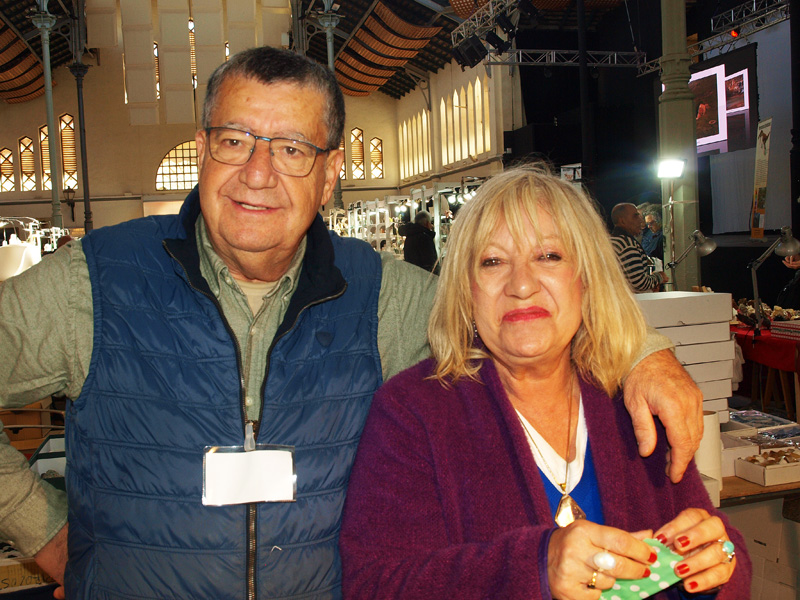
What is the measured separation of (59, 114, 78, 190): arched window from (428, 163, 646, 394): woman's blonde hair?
101 feet

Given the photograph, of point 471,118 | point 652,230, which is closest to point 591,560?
point 652,230

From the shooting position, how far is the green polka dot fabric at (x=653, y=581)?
1.07 m

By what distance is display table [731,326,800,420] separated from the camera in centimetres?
513

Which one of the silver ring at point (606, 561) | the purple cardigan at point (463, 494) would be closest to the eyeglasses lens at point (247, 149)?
the purple cardigan at point (463, 494)

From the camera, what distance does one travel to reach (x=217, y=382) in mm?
1381

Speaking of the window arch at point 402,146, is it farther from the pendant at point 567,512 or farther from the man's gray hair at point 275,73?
→ the pendant at point 567,512

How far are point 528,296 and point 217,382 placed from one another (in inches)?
25.1

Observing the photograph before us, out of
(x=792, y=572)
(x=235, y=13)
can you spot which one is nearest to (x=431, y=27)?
(x=235, y=13)

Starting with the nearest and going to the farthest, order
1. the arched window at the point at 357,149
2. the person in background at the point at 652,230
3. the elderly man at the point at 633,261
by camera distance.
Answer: the elderly man at the point at 633,261 < the person in background at the point at 652,230 < the arched window at the point at 357,149

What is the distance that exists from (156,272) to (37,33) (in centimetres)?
2532

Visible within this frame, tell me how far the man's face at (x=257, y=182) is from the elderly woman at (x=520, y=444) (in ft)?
1.17

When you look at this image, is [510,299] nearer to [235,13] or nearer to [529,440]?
[529,440]

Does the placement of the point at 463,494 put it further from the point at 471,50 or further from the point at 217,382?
the point at 471,50

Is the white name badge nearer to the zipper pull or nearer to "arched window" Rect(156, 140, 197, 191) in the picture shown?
the zipper pull
